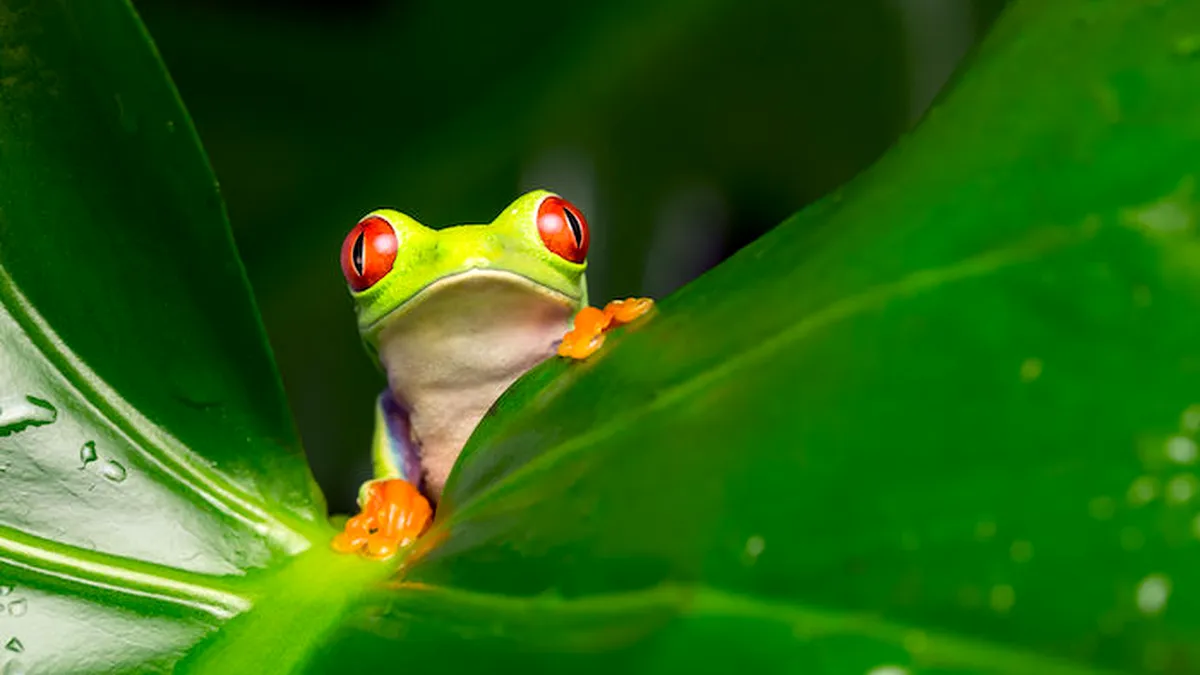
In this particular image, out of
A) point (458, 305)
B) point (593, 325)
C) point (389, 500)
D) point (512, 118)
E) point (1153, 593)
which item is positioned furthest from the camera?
point (512, 118)

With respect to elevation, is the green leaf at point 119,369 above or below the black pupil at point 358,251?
below

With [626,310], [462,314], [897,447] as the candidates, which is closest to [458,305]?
[462,314]

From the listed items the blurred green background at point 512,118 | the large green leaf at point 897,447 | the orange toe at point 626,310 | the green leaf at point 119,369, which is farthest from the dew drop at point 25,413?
the blurred green background at point 512,118

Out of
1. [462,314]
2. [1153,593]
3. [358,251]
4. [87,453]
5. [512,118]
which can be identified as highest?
[512,118]

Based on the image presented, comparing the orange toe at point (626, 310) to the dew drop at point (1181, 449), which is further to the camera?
the orange toe at point (626, 310)

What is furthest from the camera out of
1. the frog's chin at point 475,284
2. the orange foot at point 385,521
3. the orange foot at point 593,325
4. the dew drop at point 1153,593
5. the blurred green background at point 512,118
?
the blurred green background at point 512,118

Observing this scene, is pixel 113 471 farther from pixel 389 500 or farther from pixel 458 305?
pixel 458 305

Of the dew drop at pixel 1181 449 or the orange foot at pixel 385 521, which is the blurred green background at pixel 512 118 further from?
the dew drop at pixel 1181 449

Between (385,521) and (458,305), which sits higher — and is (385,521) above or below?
below

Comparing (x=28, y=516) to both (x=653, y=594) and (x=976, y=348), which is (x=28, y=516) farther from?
(x=976, y=348)
